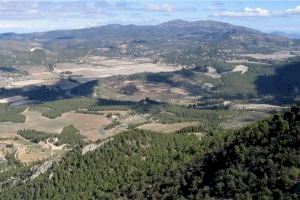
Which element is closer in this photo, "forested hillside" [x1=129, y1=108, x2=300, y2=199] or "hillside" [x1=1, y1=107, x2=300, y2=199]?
"forested hillside" [x1=129, y1=108, x2=300, y2=199]

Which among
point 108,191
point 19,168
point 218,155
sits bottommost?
point 19,168

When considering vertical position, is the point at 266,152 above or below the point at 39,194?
above

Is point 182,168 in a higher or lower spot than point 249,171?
lower

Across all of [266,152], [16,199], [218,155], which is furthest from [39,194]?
[266,152]

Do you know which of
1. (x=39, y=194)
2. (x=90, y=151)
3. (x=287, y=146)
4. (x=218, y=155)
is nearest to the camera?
(x=287, y=146)

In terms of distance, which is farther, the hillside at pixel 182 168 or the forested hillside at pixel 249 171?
the hillside at pixel 182 168

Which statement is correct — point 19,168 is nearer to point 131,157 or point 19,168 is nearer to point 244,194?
point 131,157

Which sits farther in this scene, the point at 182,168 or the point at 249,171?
the point at 182,168

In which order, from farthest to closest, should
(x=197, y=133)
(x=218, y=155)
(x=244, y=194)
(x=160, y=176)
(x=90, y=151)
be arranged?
(x=197, y=133), (x=90, y=151), (x=160, y=176), (x=218, y=155), (x=244, y=194)
